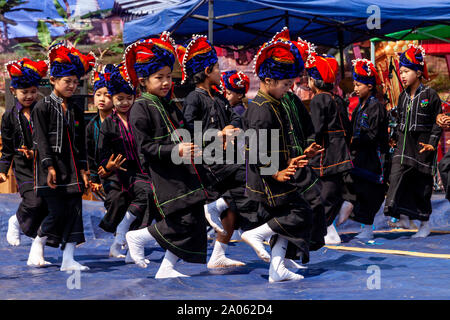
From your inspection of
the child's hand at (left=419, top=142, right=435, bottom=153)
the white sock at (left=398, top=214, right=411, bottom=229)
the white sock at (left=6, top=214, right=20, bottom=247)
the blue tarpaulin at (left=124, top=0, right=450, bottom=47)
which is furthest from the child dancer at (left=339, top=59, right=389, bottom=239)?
the white sock at (left=6, top=214, right=20, bottom=247)

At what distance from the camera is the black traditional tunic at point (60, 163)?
5.26m

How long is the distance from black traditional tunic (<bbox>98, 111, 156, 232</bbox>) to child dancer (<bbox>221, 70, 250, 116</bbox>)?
1670 mm

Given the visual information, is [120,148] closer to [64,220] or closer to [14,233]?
[64,220]

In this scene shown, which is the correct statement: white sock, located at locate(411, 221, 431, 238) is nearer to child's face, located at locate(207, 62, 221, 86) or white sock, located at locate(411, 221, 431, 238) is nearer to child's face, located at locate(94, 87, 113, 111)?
child's face, located at locate(207, 62, 221, 86)

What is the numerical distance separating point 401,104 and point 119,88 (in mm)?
3170

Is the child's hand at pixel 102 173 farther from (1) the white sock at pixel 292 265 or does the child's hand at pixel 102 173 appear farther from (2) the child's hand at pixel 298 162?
(2) the child's hand at pixel 298 162

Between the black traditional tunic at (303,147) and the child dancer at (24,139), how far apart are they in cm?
259

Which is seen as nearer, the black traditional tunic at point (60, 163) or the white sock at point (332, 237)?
the black traditional tunic at point (60, 163)

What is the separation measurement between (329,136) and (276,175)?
250 centimetres

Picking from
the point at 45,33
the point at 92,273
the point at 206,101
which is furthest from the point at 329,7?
the point at 45,33

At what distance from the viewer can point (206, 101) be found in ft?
18.6

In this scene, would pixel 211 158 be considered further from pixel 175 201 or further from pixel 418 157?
pixel 418 157

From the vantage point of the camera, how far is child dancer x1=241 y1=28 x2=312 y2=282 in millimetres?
4477
